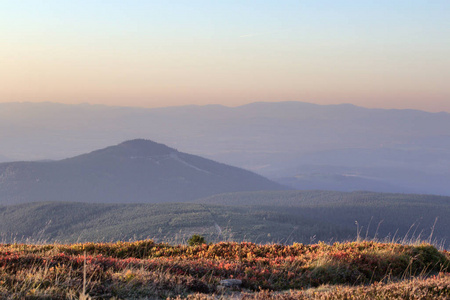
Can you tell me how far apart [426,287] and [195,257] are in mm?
6572

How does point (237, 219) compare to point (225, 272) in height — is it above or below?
below

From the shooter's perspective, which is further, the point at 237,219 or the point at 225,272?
the point at 237,219

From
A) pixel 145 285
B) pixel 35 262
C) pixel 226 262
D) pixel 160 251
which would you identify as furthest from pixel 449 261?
pixel 35 262

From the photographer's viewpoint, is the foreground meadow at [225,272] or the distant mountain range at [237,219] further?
the distant mountain range at [237,219]

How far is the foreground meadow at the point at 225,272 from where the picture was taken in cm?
919

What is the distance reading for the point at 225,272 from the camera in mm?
11539

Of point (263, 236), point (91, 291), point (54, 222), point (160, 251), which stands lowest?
point (54, 222)

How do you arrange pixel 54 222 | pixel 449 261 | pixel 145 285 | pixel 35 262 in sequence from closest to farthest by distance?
pixel 145 285 < pixel 35 262 < pixel 449 261 < pixel 54 222

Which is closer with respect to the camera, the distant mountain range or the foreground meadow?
the foreground meadow

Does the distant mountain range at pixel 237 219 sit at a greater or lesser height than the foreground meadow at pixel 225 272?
lesser

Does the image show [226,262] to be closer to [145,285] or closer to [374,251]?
[145,285]

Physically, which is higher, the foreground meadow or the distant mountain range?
the foreground meadow

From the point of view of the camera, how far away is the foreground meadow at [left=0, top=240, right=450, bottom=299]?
919cm

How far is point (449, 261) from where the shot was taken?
14.9 metres
